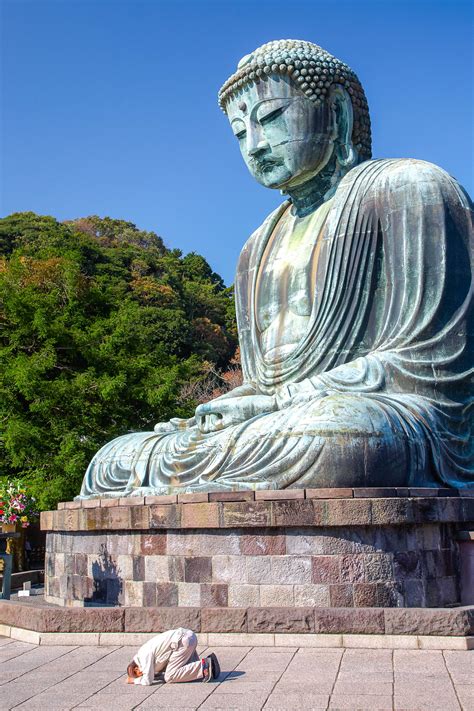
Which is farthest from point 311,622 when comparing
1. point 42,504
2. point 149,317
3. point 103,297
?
point 149,317

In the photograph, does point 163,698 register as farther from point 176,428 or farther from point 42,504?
point 42,504

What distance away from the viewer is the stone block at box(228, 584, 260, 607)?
605 centimetres

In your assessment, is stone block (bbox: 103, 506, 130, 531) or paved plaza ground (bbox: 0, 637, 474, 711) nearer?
paved plaza ground (bbox: 0, 637, 474, 711)

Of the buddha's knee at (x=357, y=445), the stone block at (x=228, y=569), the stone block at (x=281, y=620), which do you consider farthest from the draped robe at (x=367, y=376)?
the stone block at (x=281, y=620)

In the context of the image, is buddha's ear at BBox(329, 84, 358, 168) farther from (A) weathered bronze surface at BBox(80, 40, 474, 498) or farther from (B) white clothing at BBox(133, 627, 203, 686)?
(B) white clothing at BBox(133, 627, 203, 686)

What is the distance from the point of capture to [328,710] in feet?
12.7

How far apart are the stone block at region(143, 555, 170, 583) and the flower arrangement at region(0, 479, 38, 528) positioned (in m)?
3.55

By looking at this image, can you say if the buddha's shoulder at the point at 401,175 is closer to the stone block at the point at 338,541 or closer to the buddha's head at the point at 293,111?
the buddha's head at the point at 293,111

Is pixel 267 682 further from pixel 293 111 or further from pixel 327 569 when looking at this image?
Answer: pixel 293 111

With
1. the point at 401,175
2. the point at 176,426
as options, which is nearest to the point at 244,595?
the point at 176,426

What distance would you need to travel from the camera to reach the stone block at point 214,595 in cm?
618

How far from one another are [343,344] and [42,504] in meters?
7.51

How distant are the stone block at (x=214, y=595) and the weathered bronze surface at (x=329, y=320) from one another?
0.76 m

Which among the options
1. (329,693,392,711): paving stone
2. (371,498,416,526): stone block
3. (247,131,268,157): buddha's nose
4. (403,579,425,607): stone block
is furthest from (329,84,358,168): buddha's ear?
(329,693,392,711): paving stone
